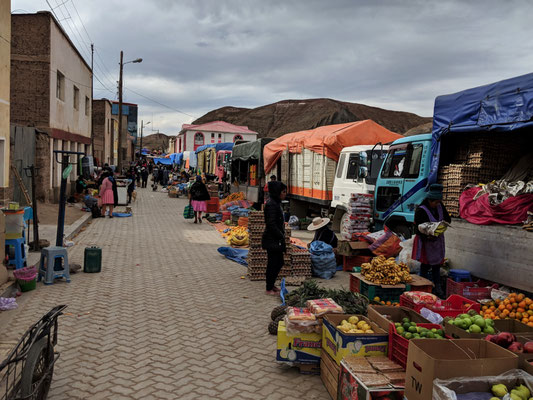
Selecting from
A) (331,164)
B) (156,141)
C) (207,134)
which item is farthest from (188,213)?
(156,141)

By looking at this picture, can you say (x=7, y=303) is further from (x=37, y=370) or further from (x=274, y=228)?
(x=274, y=228)

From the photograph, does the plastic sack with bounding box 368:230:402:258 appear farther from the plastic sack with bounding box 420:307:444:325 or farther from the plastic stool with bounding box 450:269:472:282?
the plastic sack with bounding box 420:307:444:325

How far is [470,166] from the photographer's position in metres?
8.34

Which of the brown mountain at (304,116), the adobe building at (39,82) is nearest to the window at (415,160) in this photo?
the adobe building at (39,82)

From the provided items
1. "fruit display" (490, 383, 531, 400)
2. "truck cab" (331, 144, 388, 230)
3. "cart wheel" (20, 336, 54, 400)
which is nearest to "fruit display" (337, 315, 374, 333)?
"fruit display" (490, 383, 531, 400)

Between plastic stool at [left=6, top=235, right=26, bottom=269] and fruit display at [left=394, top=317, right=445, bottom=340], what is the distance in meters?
6.83

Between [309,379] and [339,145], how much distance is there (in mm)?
10289

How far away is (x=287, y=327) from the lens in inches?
181

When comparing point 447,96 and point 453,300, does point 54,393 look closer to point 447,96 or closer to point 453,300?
point 453,300

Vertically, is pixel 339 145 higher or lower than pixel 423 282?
higher

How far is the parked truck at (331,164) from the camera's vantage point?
12398mm

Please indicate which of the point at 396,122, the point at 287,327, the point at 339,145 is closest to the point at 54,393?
the point at 287,327

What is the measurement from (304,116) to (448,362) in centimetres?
11418

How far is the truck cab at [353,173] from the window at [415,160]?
166cm
